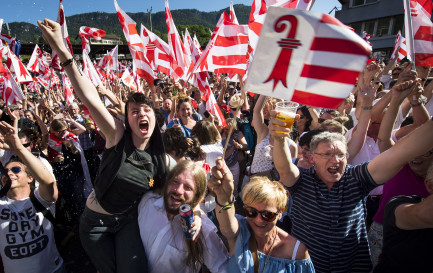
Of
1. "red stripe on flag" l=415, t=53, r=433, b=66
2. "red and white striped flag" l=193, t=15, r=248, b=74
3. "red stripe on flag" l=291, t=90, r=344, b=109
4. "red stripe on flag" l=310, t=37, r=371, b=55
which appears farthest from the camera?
"red and white striped flag" l=193, t=15, r=248, b=74

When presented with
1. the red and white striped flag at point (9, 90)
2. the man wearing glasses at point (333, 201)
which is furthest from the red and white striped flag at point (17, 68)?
the man wearing glasses at point (333, 201)

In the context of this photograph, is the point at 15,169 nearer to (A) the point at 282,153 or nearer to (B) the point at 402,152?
(A) the point at 282,153

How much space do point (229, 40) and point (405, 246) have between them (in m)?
3.32

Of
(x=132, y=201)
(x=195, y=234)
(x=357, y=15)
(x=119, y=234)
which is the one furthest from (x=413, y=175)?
(x=357, y=15)

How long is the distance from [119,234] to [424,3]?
4184 millimetres

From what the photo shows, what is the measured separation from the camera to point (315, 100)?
1.44 meters

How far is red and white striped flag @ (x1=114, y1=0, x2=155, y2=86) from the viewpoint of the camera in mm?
4777

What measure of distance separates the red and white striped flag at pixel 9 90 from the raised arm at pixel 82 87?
16.2 ft

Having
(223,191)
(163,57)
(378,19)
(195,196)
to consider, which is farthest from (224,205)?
(378,19)

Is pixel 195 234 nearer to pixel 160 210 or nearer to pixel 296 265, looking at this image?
pixel 160 210

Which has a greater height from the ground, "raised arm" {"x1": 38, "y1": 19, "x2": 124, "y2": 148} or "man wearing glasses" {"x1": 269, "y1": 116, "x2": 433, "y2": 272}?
"raised arm" {"x1": 38, "y1": 19, "x2": 124, "y2": 148}

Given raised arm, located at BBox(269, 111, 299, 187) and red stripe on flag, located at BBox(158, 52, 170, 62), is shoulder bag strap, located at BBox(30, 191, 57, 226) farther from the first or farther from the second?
red stripe on flag, located at BBox(158, 52, 170, 62)

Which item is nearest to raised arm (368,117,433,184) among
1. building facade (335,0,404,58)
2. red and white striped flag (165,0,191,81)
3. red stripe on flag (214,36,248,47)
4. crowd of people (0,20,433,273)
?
crowd of people (0,20,433,273)

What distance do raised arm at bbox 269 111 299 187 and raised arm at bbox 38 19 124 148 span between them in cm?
116
